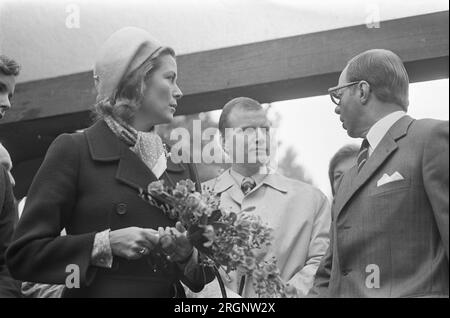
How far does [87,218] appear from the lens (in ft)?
11.5

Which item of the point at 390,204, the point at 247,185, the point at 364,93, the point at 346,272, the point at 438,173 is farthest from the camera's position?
the point at 247,185

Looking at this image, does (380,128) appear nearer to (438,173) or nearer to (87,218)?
(438,173)

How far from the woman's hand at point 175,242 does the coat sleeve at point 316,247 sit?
3.34ft

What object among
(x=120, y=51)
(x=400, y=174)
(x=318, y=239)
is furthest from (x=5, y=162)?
(x=400, y=174)

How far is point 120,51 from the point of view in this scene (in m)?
3.71

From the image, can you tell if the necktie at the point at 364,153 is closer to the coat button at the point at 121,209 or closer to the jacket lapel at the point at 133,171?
the jacket lapel at the point at 133,171

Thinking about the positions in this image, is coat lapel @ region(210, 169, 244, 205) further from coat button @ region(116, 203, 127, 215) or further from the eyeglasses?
coat button @ region(116, 203, 127, 215)

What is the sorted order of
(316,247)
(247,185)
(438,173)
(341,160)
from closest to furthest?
(438,173), (316,247), (247,185), (341,160)

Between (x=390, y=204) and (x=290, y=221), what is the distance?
1134 millimetres

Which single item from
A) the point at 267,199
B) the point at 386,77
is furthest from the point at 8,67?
the point at 386,77

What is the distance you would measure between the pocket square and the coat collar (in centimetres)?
91

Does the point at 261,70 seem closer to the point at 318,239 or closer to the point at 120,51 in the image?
the point at 318,239

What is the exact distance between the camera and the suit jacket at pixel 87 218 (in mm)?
3379

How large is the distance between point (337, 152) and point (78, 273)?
8.42 feet
